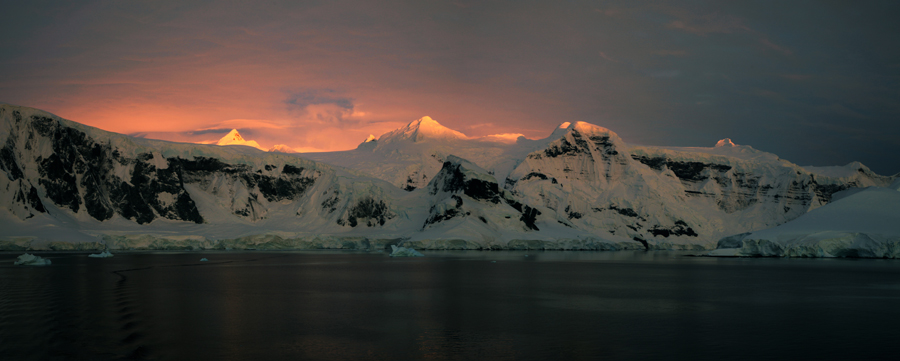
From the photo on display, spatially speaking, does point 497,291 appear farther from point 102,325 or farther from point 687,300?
point 102,325

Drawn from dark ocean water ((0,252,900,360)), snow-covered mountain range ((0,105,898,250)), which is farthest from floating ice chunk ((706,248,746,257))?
dark ocean water ((0,252,900,360))

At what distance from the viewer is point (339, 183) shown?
18625 centimetres

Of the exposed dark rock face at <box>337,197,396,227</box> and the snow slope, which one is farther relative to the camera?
the exposed dark rock face at <box>337,197,396,227</box>

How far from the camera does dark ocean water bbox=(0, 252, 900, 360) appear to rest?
2103cm

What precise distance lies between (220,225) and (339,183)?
117 ft

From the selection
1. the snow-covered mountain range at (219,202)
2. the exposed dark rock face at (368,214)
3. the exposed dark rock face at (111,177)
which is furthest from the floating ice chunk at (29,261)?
the exposed dark rock face at (368,214)

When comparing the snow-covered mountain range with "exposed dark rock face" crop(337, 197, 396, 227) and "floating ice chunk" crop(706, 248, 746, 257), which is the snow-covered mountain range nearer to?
"exposed dark rock face" crop(337, 197, 396, 227)

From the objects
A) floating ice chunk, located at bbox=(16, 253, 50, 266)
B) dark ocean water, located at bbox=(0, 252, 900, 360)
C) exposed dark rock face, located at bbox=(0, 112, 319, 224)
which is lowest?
floating ice chunk, located at bbox=(16, 253, 50, 266)

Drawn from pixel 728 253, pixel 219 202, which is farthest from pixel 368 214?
pixel 728 253

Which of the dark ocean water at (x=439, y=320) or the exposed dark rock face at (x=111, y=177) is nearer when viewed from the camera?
the dark ocean water at (x=439, y=320)

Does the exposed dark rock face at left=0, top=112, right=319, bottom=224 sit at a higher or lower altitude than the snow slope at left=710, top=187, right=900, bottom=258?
higher

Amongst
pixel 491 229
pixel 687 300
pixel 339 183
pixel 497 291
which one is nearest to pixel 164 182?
pixel 339 183

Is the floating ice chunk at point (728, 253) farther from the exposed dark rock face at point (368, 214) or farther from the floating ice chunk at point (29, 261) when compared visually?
the floating ice chunk at point (29, 261)

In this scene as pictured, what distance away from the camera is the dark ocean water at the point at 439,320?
2103 centimetres
